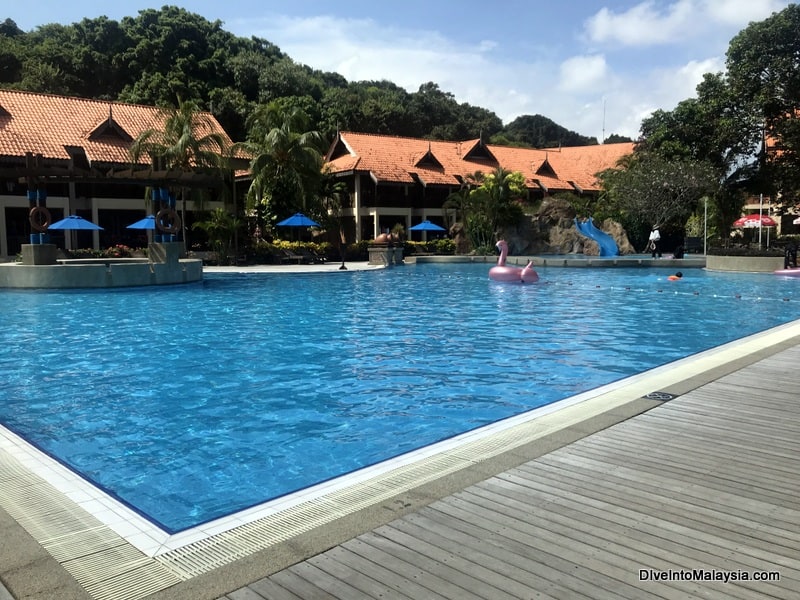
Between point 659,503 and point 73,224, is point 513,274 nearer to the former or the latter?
point 659,503

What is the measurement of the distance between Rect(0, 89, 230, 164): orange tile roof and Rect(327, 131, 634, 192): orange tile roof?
8704 millimetres

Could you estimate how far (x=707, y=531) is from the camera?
3244 millimetres

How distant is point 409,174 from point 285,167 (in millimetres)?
8225

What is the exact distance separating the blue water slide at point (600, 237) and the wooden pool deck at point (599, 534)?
29871mm

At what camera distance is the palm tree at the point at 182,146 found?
94.6ft

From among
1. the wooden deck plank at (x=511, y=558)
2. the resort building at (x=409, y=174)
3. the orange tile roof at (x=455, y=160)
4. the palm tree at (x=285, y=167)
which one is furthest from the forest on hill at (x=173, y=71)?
the wooden deck plank at (x=511, y=558)

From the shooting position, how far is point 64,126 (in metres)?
32.7

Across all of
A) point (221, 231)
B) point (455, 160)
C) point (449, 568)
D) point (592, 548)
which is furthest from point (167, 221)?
point (455, 160)

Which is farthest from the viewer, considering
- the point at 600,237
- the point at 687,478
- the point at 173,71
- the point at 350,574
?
the point at 173,71

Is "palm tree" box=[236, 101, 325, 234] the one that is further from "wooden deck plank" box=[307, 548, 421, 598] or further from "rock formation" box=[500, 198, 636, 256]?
"wooden deck plank" box=[307, 548, 421, 598]

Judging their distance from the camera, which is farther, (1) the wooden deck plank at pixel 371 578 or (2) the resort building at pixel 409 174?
(2) the resort building at pixel 409 174

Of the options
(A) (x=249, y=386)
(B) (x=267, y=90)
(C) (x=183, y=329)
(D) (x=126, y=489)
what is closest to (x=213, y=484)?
(D) (x=126, y=489)

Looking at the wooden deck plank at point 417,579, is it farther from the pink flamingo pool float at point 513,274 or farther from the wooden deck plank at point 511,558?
the pink flamingo pool float at point 513,274

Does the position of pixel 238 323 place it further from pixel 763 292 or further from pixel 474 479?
pixel 763 292
